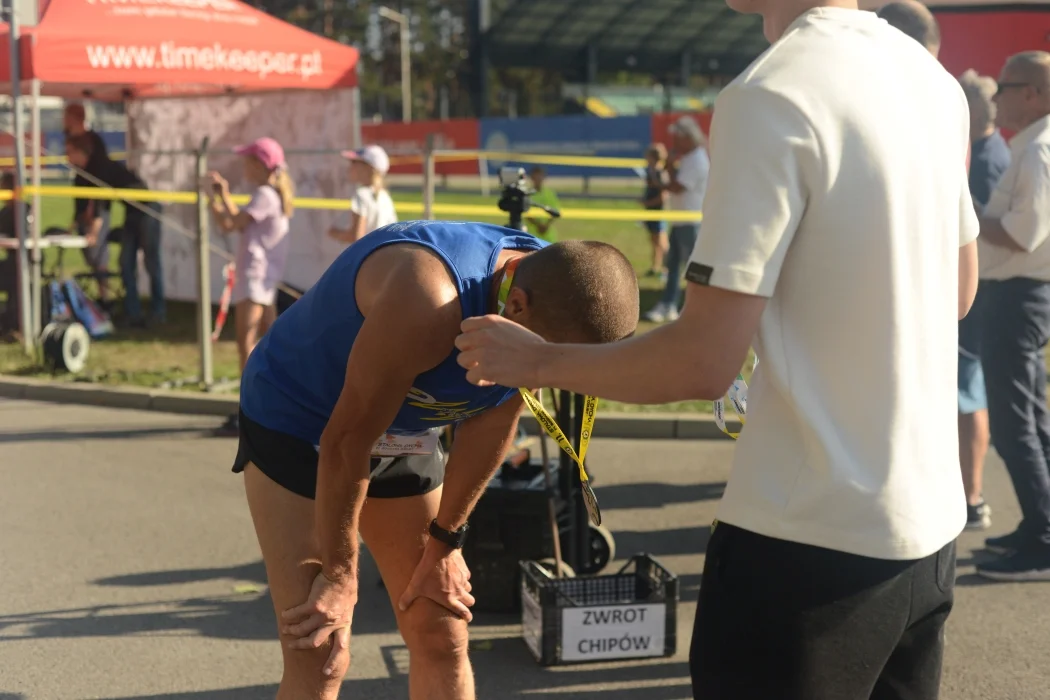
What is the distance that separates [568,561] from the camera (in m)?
4.98

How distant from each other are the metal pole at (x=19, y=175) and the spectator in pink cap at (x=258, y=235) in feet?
8.60

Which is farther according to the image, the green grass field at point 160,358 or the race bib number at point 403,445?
the green grass field at point 160,358

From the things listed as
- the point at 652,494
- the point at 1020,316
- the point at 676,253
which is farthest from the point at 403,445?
the point at 676,253

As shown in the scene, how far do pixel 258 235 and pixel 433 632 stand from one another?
5813 millimetres

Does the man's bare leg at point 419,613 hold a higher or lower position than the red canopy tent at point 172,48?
lower

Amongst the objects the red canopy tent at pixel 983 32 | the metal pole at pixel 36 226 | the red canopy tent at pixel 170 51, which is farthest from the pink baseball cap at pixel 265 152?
the red canopy tent at pixel 983 32

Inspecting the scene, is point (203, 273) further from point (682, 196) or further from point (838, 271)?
point (838, 271)

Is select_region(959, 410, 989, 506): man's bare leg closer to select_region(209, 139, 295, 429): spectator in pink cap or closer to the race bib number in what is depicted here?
the race bib number

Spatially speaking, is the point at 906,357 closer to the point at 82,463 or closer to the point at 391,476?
the point at 391,476

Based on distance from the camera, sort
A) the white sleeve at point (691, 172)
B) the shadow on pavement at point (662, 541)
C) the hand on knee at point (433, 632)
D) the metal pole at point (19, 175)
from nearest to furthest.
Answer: the hand on knee at point (433, 632), the shadow on pavement at point (662, 541), the metal pole at point (19, 175), the white sleeve at point (691, 172)

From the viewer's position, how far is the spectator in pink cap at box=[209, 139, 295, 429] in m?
8.47

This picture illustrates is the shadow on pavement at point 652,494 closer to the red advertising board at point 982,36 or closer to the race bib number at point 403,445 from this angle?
the race bib number at point 403,445

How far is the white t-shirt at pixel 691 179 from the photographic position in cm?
1215

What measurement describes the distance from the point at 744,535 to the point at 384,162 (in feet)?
23.8
